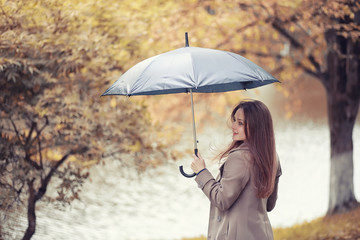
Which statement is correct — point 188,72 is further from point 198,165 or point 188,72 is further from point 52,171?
point 52,171

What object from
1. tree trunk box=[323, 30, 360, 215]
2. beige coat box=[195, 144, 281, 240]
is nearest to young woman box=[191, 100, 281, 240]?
beige coat box=[195, 144, 281, 240]

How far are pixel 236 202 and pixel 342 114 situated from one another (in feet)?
18.6

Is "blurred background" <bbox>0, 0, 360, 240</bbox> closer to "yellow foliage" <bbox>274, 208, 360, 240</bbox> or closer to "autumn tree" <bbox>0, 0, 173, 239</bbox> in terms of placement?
"autumn tree" <bbox>0, 0, 173, 239</bbox>

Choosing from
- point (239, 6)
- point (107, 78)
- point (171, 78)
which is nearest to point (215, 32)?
point (239, 6)

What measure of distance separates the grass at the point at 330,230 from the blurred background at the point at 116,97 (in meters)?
0.38

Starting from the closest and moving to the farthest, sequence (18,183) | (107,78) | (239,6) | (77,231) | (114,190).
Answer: (18,183) → (107,78) → (239,6) → (77,231) → (114,190)

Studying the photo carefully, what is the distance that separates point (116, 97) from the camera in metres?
5.46

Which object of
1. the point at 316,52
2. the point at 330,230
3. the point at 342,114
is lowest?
the point at 330,230

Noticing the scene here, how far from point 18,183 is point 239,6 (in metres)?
4.44

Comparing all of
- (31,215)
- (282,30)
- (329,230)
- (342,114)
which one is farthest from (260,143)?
(342,114)

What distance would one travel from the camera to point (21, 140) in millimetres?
5082

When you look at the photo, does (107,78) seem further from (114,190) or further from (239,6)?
(114,190)

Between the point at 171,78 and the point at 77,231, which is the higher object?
the point at 171,78

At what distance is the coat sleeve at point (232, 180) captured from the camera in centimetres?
278
